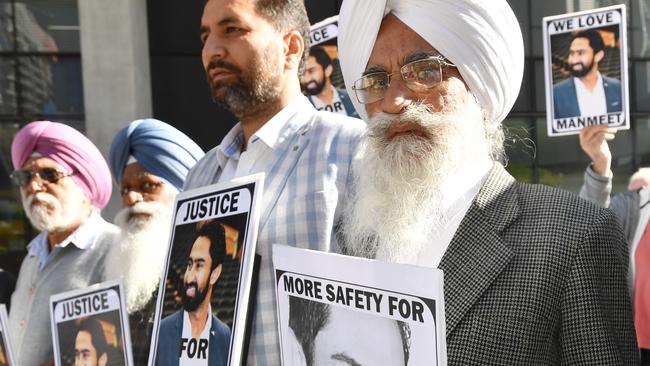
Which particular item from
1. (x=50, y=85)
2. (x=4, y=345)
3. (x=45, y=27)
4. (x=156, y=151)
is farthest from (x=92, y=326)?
(x=45, y=27)

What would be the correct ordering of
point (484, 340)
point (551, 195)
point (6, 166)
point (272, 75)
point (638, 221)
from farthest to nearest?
point (6, 166), point (638, 221), point (272, 75), point (551, 195), point (484, 340)

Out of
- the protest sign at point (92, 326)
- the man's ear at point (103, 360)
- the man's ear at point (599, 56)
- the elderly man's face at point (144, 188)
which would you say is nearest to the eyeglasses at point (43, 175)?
the elderly man's face at point (144, 188)

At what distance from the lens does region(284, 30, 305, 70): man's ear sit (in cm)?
262

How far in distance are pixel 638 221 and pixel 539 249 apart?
2.21 m

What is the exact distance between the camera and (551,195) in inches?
76.1

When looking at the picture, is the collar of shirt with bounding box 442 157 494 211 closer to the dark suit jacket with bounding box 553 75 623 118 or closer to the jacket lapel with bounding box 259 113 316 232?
the jacket lapel with bounding box 259 113 316 232

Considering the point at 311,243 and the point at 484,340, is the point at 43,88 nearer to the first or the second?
the point at 311,243

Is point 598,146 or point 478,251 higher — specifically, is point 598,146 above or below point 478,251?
above

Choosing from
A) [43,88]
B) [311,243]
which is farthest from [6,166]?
[311,243]

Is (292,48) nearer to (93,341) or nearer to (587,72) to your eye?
(93,341)

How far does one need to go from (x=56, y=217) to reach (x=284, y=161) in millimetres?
1830

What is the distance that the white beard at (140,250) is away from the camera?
349cm

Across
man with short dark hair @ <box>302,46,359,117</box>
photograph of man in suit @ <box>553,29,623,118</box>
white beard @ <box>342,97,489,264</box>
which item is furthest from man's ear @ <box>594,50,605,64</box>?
white beard @ <box>342,97,489,264</box>

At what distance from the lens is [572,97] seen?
4961 mm
